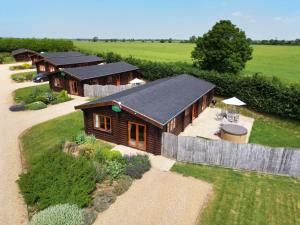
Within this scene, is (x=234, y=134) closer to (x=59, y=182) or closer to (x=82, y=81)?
(x=59, y=182)

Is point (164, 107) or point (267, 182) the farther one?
point (164, 107)

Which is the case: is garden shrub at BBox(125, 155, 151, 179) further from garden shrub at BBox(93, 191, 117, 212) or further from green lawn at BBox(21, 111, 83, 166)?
green lawn at BBox(21, 111, 83, 166)

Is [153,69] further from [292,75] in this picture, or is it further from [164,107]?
[292,75]

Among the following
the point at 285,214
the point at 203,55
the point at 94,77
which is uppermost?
the point at 203,55

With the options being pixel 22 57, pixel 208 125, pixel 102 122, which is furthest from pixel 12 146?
pixel 22 57

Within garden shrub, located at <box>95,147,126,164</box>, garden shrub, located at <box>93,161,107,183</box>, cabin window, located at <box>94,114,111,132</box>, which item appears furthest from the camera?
cabin window, located at <box>94,114,111,132</box>

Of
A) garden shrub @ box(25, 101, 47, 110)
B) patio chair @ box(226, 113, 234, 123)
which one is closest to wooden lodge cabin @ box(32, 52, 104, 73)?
garden shrub @ box(25, 101, 47, 110)

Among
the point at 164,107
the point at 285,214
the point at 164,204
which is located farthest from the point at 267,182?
the point at 164,107
